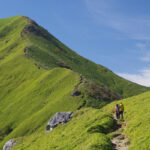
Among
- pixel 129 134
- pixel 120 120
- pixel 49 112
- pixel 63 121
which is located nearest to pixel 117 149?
pixel 129 134

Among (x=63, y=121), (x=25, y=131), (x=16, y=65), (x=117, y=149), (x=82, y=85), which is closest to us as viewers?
(x=117, y=149)

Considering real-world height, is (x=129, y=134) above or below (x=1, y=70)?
below

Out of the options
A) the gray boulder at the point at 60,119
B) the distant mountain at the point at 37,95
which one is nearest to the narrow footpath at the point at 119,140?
the gray boulder at the point at 60,119

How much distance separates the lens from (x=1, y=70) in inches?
4929

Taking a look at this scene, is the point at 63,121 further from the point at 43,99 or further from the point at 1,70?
the point at 1,70

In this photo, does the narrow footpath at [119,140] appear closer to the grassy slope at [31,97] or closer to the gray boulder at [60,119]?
the gray boulder at [60,119]

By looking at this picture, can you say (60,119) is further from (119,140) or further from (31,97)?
(31,97)

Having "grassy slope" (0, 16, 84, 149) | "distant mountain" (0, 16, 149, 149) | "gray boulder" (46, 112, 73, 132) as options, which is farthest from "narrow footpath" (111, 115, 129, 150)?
"grassy slope" (0, 16, 84, 149)

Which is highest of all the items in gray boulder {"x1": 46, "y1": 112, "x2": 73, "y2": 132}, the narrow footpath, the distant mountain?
the distant mountain

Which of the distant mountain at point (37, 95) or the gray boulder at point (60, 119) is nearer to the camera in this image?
the gray boulder at point (60, 119)

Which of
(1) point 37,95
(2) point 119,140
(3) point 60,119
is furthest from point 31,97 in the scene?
(2) point 119,140

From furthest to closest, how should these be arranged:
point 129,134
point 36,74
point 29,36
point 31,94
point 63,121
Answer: point 29,36, point 36,74, point 31,94, point 63,121, point 129,134

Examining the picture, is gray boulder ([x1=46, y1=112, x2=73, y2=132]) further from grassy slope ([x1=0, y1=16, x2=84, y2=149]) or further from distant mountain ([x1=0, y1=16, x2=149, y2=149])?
grassy slope ([x1=0, y1=16, x2=84, y2=149])

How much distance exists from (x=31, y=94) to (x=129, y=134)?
225ft
